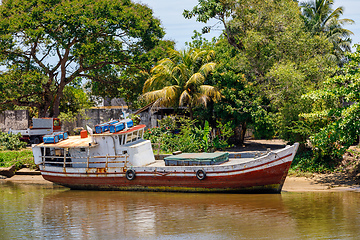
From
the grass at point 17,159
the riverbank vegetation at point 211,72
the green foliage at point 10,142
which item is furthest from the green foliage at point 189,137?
the green foliage at point 10,142

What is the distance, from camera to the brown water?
13.2 m

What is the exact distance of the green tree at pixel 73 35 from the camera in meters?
32.2

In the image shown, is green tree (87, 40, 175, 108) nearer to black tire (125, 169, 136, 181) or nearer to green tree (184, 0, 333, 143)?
green tree (184, 0, 333, 143)

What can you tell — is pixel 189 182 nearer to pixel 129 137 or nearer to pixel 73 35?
pixel 129 137

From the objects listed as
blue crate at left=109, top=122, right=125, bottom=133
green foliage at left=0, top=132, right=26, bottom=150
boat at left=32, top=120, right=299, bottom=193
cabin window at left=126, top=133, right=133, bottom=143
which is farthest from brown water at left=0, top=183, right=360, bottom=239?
green foliage at left=0, top=132, right=26, bottom=150

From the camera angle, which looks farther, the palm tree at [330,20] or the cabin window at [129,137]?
the palm tree at [330,20]

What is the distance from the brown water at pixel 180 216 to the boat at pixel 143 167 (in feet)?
1.80

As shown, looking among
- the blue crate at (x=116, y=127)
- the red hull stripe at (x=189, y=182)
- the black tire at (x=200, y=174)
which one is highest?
the blue crate at (x=116, y=127)

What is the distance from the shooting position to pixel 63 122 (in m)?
39.7

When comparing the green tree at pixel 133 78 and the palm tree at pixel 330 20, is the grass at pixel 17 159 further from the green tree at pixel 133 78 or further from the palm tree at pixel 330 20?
the palm tree at pixel 330 20

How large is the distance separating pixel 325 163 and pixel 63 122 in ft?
83.9

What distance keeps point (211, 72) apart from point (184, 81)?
1.90 m

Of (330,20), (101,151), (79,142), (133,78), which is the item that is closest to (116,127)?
(101,151)

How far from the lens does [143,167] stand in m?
20.0
